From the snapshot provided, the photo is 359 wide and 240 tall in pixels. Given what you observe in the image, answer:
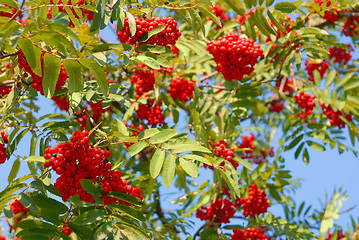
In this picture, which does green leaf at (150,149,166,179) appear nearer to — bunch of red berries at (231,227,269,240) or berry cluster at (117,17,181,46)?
berry cluster at (117,17,181,46)

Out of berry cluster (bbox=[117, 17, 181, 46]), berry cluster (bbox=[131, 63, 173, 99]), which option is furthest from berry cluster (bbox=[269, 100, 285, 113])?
berry cluster (bbox=[117, 17, 181, 46])

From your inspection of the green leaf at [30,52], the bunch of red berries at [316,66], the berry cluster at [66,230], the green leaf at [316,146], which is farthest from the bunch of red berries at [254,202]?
the green leaf at [30,52]

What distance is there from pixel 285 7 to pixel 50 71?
85.2 inches

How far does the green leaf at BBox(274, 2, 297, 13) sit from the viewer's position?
3.92m

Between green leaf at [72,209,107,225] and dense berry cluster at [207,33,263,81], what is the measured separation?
197 cm

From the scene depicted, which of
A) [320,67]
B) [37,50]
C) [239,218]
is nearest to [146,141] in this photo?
[37,50]

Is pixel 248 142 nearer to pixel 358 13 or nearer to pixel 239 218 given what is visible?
pixel 239 218

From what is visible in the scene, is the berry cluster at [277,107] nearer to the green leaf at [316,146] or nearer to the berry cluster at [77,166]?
the green leaf at [316,146]

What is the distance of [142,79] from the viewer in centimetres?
475

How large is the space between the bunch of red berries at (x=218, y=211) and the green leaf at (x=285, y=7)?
80.1 inches

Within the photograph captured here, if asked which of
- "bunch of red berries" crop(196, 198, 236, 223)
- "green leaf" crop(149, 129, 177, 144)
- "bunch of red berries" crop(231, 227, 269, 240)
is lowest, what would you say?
"bunch of red berries" crop(231, 227, 269, 240)

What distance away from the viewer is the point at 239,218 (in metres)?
5.04

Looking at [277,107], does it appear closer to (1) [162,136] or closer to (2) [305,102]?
(2) [305,102]

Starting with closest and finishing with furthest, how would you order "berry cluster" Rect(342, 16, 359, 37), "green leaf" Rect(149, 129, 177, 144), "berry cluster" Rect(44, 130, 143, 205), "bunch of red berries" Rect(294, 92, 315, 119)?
"berry cluster" Rect(44, 130, 143, 205) < "green leaf" Rect(149, 129, 177, 144) < "bunch of red berries" Rect(294, 92, 315, 119) < "berry cluster" Rect(342, 16, 359, 37)
